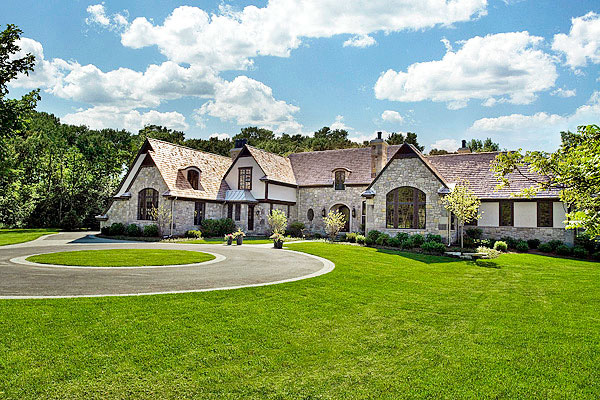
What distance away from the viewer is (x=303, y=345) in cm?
648

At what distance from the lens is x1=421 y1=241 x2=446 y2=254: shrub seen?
796 inches

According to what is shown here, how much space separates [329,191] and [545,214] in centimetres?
1582

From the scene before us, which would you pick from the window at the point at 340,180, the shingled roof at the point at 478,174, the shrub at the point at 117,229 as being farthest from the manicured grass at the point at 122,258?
the shingled roof at the point at 478,174

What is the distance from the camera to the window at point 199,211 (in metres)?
29.4

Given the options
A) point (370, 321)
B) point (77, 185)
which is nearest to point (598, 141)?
point (370, 321)

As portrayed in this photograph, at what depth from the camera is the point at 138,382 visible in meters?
5.12

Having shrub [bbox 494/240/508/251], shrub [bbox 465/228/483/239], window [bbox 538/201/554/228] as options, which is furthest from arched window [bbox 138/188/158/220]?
window [bbox 538/201/554/228]

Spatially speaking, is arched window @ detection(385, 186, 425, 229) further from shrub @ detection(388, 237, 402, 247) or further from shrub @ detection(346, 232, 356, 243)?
shrub @ detection(346, 232, 356, 243)

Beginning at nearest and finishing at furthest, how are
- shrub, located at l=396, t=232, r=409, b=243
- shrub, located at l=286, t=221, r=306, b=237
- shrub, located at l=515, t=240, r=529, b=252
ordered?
shrub, located at l=515, t=240, r=529, b=252 → shrub, located at l=396, t=232, r=409, b=243 → shrub, located at l=286, t=221, r=306, b=237

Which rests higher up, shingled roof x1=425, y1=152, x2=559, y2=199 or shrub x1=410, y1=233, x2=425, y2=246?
shingled roof x1=425, y1=152, x2=559, y2=199

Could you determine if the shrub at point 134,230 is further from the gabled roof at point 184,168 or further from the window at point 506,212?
the window at point 506,212

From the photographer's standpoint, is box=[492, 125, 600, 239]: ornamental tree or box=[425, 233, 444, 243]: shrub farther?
box=[425, 233, 444, 243]: shrub

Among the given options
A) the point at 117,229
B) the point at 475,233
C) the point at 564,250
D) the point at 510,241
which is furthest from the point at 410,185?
the point at 117,229

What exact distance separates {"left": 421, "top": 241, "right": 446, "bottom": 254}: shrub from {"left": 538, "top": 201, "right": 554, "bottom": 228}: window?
736cm
